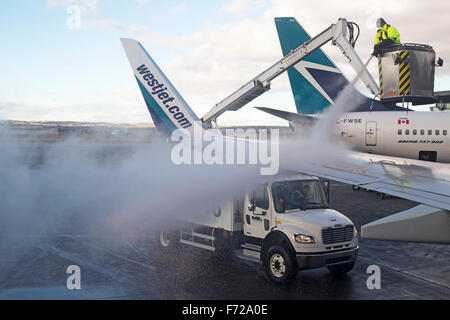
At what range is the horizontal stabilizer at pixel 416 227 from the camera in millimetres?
6801

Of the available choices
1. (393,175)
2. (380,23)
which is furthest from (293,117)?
(393,175)

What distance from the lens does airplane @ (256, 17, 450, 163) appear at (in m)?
22.8

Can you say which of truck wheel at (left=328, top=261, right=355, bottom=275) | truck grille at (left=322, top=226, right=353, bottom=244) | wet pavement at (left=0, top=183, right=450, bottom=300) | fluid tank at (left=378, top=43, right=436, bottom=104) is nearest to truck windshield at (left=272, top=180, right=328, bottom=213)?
truck grille at (left=322, top=226, right=353, bottom=244)

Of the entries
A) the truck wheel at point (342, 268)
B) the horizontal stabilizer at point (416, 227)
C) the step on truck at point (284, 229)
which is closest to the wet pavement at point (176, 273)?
the truck wheel at point (342, 268)

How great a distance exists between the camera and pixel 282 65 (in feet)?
68.4

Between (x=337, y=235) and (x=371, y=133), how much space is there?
15248 millimetres

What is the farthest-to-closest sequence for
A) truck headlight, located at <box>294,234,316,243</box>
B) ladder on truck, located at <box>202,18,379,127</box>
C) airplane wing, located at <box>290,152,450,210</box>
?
1. ladder on truck, located at <box>202,18,379,127</box>
2. truck headlight, located at <box>294,234,316,243</box>
3. airplane wing, located at <box>290,152,450,210</box>

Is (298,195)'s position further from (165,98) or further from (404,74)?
(165,98)

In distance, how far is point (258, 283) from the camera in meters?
9.98

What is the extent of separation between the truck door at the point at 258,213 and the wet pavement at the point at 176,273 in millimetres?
1148

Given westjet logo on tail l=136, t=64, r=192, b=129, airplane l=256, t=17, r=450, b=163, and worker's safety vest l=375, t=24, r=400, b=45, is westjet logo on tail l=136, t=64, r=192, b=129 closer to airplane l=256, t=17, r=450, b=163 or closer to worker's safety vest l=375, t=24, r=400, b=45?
airplane l=256, t=17, r=450, b=163


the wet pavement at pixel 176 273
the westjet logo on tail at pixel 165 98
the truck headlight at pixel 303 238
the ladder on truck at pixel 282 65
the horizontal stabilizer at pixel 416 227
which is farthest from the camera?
the ladder on truck at pixel 282 65

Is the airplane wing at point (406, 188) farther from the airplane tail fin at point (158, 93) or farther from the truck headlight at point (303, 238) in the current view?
the airplane tail fin at point (158, 93)

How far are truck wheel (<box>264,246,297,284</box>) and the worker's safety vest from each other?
27.3 ft
